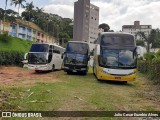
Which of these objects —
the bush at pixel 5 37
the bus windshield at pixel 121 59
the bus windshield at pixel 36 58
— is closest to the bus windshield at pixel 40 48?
the bus windshield at pixel 36 58

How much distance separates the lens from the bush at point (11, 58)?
33944mm

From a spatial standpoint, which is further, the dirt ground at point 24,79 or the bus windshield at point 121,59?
the bus windshield at point 121,59

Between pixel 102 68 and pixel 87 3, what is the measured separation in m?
59.8

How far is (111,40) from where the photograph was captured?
1942 centimetres

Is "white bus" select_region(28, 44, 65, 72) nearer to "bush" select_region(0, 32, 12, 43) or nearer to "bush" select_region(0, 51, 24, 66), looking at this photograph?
"bush" select_region(0, 51, 24, 66)

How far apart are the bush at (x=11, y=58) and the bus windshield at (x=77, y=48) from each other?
38.8 feet

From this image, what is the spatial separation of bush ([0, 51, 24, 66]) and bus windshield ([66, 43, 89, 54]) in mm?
11814

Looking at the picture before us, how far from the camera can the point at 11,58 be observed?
35719 millimetres

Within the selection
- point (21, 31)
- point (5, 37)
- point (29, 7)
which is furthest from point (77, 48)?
point (29, 7)

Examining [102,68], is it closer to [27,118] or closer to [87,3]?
[27,118]

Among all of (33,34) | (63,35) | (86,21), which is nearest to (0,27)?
(33,34)

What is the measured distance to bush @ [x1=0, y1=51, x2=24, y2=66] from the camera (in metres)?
33.9

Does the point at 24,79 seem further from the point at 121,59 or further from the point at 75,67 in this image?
the point at 121,59

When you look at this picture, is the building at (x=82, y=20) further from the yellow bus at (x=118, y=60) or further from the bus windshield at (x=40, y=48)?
the yellow bus at (x=118, y=60)
